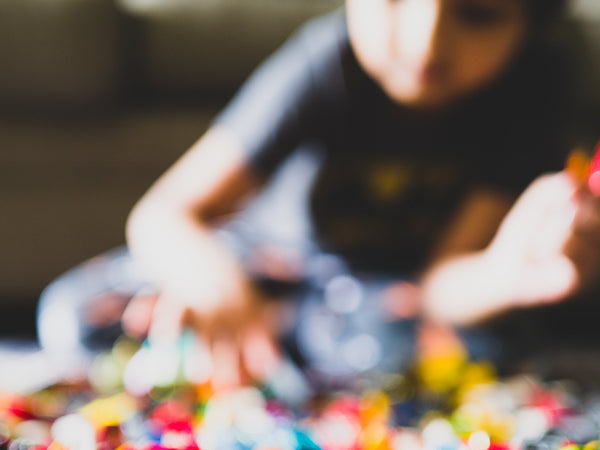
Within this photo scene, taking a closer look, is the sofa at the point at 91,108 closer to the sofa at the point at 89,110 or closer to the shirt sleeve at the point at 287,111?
the sofa at the point at 89,110

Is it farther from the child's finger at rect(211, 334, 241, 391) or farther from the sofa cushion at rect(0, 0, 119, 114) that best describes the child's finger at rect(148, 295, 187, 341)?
the sofa cushion at rect(0, 0, 119, 114)

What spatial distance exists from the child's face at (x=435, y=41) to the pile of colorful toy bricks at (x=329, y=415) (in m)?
0.20

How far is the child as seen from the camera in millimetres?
337

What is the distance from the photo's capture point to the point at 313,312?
47 centimetres

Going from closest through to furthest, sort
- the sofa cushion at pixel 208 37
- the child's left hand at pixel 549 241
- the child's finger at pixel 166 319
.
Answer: the child's left hand at pixel 549 241
the child's finger at pixel 166 319
the sofa cushion at pixel 208 37

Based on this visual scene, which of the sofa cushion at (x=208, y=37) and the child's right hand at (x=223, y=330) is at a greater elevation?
the sofa cushion at (x=208, y=37)

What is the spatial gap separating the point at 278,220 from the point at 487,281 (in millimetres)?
186

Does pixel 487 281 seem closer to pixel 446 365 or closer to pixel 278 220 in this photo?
pixel 446 365

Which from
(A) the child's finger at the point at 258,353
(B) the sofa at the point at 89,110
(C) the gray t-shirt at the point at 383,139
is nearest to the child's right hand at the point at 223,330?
(A) the child's finger at the point at 258,353

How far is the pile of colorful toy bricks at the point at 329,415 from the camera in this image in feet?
1.09

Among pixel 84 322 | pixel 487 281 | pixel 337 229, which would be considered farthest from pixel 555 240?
pixel 84 322

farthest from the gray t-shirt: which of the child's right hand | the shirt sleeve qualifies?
the child's right hand

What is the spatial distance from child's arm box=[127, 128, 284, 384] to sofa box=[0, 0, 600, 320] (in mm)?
146

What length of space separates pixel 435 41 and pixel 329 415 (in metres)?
0.24
